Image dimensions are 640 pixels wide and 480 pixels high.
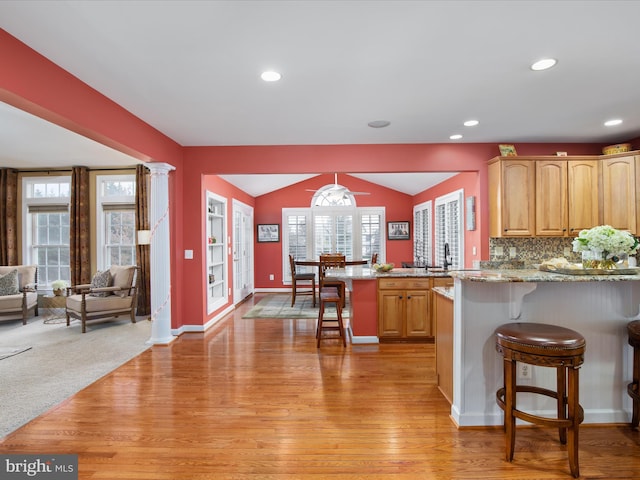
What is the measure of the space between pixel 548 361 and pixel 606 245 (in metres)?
1.03

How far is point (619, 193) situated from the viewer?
4.05 m

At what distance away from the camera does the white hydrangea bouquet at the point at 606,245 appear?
2285 mm

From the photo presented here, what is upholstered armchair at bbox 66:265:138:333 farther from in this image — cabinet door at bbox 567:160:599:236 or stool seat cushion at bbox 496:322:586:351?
cabinet door at bbox 567:160:599:236

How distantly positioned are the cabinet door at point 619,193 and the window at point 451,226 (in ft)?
5.61

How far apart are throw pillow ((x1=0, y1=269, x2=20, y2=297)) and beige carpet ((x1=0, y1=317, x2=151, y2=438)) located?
503 millimetres

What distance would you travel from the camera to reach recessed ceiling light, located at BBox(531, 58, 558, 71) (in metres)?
2.44

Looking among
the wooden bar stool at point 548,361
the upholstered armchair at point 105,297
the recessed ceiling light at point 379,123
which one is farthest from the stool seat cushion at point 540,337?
the upholstered armchair at point 105,297

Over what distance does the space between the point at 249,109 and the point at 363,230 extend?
556 centimetres

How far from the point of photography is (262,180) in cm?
703

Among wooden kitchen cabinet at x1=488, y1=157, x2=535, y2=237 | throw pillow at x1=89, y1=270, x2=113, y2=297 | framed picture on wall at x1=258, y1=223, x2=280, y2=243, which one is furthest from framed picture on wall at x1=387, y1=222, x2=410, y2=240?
throw pillow at x1=89, y1=270, x2=113, y2=297

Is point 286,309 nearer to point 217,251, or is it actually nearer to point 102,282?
point 217,251

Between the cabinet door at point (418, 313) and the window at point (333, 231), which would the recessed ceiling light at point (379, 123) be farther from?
the window at point (333, 231)

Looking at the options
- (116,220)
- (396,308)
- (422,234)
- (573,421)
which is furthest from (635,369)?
(116,220)

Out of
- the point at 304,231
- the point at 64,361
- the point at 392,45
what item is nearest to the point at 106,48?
the point at 392,45
